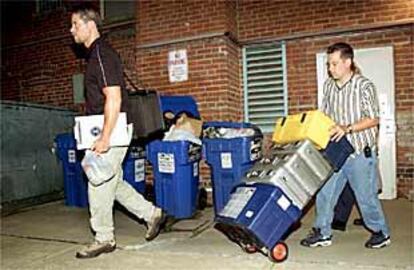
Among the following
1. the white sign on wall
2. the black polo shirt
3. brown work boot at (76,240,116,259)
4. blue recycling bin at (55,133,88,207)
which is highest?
the white sign on wall

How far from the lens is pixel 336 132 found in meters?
3.21

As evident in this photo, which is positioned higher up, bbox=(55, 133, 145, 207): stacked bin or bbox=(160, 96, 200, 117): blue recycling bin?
bbox=(160, 96, 200, 117): blue recycling bin

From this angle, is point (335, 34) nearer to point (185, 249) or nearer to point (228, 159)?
point (228, 159)

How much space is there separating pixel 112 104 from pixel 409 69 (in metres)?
3.78

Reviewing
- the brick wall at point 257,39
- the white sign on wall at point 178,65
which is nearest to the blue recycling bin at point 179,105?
the brick wall at point 257,39

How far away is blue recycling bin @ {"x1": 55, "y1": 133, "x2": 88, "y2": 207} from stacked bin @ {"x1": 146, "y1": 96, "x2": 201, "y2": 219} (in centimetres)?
130

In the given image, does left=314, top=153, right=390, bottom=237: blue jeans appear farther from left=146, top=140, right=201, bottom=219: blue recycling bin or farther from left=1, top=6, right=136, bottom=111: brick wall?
left=1, top=6, right=136, bottom=111: brick wall

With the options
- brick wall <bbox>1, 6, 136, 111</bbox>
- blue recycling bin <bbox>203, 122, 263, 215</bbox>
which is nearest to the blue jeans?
blue recycling bin <bbox>203, 122, 263, 215</bbox>

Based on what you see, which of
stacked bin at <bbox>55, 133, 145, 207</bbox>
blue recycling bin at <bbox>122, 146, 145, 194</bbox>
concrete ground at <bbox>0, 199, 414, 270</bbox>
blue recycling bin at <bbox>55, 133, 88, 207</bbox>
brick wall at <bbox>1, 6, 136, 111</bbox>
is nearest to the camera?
concrete ground at <bbox>0, 199, 414, 270</bbox>

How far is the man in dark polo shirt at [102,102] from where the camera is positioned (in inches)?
128

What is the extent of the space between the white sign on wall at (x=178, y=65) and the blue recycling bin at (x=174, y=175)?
1.56 meters

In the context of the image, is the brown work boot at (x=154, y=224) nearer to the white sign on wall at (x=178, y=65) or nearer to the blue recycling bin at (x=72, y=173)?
the blue recycling bin at (x=72, y=173)

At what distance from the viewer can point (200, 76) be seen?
596cm

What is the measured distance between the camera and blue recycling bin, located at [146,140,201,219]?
463 centimetres
